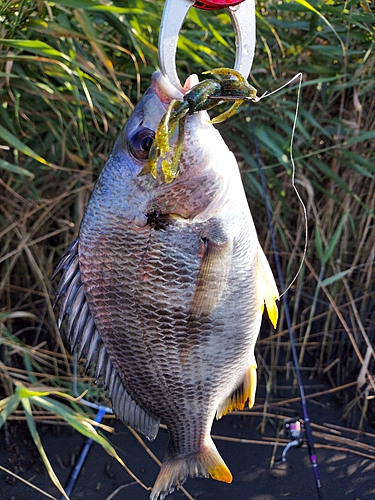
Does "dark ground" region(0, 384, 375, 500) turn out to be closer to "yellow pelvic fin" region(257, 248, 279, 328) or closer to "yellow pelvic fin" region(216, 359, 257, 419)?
"yellow pelvic fin" region(216, 359, 257, 419)

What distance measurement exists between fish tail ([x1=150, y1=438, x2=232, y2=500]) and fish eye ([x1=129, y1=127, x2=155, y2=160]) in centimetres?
72

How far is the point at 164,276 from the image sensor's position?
3.29 feet

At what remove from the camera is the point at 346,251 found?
8.08 ft

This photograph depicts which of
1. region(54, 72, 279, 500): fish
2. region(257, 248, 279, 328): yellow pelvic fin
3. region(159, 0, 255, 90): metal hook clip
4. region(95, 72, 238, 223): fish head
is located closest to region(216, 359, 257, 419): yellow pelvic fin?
region(54, 72, 279, 500): fish

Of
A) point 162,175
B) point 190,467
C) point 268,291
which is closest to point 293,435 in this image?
point 190,467

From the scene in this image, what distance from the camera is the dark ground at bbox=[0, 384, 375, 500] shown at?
2.13 m

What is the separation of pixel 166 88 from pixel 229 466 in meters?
1.85

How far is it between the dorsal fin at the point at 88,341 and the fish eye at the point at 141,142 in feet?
0.73

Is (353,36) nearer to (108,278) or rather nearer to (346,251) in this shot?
(346,251)

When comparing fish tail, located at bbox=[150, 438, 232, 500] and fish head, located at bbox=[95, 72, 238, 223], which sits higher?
fish head, located at bbox=[95, 72, 238, 223]

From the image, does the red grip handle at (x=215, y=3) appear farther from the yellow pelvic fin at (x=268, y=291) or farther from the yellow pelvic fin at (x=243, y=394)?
the yellow pelvic fin at (x=243, y=394)

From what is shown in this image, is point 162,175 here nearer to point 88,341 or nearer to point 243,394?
point 88,341

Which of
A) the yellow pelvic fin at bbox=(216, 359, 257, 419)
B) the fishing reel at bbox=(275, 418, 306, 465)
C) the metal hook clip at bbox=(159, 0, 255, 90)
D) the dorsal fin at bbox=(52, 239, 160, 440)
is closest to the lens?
the metal hook clip at bbox=(159, 0, 255, 90)

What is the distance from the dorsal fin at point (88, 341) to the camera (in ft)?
3.43
